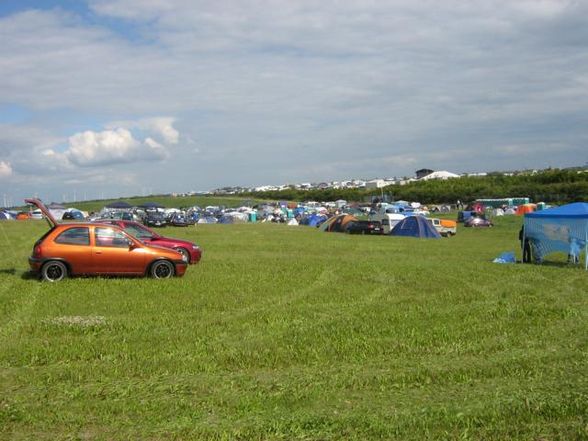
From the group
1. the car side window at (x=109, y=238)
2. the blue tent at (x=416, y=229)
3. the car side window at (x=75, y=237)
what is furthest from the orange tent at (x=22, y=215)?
the car side window at (x=109, y=238)

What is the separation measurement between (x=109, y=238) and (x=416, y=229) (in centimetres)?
3016

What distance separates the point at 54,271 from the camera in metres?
15.6

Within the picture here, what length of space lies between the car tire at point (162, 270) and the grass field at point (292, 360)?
0.85 m

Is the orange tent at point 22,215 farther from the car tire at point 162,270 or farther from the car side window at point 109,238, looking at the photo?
the car tire at point 162,270

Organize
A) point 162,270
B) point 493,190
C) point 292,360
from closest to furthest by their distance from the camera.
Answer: point 292,360 < point 162,270 < point 493,190

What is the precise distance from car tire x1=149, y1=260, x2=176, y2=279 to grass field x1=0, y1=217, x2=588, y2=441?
33.3 inches

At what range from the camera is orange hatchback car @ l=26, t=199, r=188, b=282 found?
15.6m

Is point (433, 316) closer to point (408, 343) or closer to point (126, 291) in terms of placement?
point (408, 343)

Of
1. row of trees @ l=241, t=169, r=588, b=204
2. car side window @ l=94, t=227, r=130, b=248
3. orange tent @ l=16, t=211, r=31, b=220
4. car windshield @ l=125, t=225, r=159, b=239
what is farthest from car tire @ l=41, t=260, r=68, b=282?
row of trees @ l=241, t=169, r=588, b=204

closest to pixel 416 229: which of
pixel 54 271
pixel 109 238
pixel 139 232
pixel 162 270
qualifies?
pixel 139 232

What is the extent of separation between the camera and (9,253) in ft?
77.0

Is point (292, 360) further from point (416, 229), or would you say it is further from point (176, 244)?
point (416, 229)

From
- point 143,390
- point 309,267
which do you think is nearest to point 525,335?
point 143,390

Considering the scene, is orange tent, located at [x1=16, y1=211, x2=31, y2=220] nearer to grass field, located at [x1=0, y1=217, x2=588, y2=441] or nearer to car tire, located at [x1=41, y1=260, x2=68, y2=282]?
car tire, located at [x1=41, y1=260, x2=68, y2=282]
